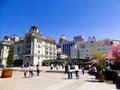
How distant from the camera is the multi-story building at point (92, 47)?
89988 mm

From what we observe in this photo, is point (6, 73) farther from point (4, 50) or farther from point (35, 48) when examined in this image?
point (4, 50)

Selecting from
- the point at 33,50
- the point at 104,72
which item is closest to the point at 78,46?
the point at 33,50

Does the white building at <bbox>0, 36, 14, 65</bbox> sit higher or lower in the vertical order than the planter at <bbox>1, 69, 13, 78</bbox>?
higher

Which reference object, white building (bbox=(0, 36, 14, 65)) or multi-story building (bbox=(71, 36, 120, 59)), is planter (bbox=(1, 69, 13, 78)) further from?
white building (bbox=(0, 36, 14, 65))

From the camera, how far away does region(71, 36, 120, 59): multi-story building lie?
8999cm

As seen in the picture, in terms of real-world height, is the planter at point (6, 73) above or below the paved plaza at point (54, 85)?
above

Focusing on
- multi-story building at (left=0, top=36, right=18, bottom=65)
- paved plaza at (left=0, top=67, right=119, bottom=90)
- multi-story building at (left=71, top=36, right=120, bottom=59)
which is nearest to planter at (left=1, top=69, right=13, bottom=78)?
paved plaza at (left=0, top=67, right=119, bottom=90)

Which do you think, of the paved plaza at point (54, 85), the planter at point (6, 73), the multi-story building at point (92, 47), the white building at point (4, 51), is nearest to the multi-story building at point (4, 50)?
the white building at point (4, 51)

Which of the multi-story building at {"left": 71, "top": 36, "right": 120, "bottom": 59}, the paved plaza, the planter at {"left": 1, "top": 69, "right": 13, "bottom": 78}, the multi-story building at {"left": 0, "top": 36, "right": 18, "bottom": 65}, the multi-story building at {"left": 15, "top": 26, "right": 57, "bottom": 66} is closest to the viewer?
the paved plaza

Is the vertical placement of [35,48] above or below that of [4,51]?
below

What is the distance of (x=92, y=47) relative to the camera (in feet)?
316

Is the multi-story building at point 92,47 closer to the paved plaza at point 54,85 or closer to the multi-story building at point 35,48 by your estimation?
the multi-story building at point 35,48

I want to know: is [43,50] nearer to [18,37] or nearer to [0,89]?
[18,37]

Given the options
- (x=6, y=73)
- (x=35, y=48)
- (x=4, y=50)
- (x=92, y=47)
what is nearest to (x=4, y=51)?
(x=4, y=50)
